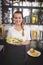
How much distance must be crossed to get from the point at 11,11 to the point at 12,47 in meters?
0.33

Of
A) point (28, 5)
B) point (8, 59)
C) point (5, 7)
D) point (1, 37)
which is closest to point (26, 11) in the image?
point (28, 5)

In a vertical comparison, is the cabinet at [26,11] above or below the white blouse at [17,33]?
above

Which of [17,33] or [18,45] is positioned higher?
[17,33]

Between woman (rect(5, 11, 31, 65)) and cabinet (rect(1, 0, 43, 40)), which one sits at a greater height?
cabinet (rect(1, 0, 43, 40))

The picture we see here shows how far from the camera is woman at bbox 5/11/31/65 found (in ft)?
7.13

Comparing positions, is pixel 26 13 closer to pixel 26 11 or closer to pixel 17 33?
pixel 26 11

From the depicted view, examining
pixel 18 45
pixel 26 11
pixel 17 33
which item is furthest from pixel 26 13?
pixel 18 45

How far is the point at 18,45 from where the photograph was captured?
2184 mm

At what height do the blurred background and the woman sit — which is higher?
the blurred background

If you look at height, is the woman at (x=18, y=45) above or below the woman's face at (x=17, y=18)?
below

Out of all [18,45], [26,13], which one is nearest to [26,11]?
[26,13]

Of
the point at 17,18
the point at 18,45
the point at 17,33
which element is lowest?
the point at 18,45

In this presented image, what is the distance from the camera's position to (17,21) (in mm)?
2170

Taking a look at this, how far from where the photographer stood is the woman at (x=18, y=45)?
7.13ft
